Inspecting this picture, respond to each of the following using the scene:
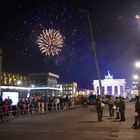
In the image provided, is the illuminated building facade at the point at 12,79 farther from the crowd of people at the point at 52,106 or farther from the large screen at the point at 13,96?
the large screen at the point at 13,96

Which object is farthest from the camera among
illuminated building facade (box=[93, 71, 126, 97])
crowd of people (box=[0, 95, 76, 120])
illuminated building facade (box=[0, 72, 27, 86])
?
illuminated building facade (box=[93, 71, 126, 97])

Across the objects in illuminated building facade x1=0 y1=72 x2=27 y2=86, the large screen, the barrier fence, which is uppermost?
illuminated building facade x1=0 y1=72 x2=27 y2=86

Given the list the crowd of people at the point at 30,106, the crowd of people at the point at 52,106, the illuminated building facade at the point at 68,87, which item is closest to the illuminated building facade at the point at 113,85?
the illuminated building facade at the point at 68,87

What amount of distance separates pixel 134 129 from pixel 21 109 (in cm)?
1616

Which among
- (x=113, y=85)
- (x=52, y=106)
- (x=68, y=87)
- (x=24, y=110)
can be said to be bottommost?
→ (x=24, y=110)

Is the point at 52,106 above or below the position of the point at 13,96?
below

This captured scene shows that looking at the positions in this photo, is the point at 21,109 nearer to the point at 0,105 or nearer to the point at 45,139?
the point at 0,105

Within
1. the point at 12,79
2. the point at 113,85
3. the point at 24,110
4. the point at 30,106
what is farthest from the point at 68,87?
the point at 24,110

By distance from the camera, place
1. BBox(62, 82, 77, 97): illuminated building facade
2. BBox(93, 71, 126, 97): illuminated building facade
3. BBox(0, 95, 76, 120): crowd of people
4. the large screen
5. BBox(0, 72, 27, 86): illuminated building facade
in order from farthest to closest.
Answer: BBox(93, 71, 126, 97): illuminated building facade < BBox(62, 82, 77, 97): illuminated building facade < BBox(0, 72, 27, 86): illuminated building facade < the large screen < BBox(0, 95, 76, 120): crowd of people

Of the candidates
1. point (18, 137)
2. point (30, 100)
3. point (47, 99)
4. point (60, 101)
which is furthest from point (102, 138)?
point (60, 101)

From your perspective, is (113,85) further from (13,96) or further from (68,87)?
(13,96)

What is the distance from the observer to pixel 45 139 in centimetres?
1719

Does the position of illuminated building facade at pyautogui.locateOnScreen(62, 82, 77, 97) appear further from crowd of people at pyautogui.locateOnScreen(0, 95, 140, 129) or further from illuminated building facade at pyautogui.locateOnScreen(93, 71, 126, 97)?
crowd of people at pyautogui.locateOnScreen(0, 95, 140, 129)

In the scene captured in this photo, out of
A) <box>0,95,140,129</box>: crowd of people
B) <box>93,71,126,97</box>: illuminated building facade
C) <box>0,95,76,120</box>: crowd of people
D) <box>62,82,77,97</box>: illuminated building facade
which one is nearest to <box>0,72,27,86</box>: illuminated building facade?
<box>62,82,77,97</box>: illuminated building facade
